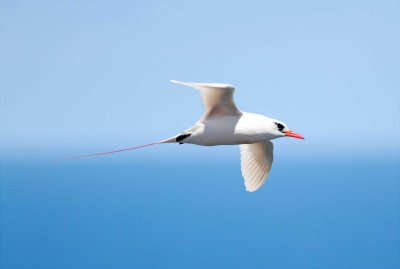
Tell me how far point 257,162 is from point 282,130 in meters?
2.00

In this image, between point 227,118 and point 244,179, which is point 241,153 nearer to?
point 244,179

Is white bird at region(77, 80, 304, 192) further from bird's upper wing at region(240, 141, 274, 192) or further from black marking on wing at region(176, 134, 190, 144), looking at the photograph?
bird's upper wing at region(240, 141, 274, 192)

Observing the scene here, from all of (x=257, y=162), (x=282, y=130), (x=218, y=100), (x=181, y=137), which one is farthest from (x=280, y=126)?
(x=181, y=137)

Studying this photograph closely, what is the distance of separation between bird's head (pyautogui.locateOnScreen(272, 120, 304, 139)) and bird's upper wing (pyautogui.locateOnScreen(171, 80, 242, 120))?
855 millimetres

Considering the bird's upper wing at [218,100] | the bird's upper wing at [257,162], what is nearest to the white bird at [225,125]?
the bird's upper wing at [218,100]

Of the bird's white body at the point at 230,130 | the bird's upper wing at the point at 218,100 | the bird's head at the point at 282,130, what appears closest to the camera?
the bird's upper wing at the point at 218,100

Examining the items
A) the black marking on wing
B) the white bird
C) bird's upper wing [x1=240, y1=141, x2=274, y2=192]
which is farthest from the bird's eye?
the black marking on wing

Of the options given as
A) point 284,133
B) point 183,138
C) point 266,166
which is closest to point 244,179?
point 266,166

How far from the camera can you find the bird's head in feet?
47.2

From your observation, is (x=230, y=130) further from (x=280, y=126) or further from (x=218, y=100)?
(x=280, y=126)

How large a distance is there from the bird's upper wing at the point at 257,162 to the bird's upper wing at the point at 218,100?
2.58m

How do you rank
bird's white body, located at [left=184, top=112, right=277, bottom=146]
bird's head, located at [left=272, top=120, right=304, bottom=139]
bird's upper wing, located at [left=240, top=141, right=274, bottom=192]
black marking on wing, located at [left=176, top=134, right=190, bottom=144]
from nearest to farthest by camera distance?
black marking on wing, located at [left=176, top=134, right=190, bottom=144]
bird's white body, located at [left=184, top=112, right=277, bottom=146]
bird's head, located at [left=272, top=120, right=304, bottom=139]
bird's upper wing, located at [left=240, top=141, right=274, bottom=192]

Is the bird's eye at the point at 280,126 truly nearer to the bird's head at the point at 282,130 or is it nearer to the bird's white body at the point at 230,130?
the bird's head at the point at 282,130

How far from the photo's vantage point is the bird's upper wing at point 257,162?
16.3 metres
